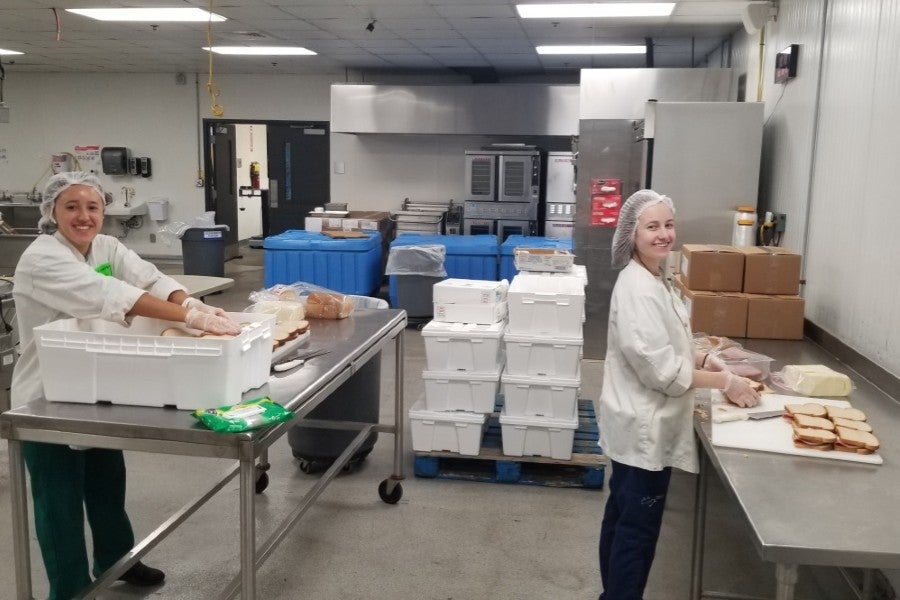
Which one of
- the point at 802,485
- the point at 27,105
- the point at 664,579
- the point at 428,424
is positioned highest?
the point at 27,105

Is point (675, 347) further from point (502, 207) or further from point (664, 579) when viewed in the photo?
point (502, 207)

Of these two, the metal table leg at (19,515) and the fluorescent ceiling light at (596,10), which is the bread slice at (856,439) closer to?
the metal table leg at (19,515)

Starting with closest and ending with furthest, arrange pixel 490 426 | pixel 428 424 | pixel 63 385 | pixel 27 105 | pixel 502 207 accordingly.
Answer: pixel 63 385 < pixel 428 424 < pixel 490 426 < pixel 502 207 < pixel 27 105

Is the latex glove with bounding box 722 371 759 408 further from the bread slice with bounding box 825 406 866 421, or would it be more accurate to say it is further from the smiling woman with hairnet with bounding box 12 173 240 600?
the smiling woman with hairnet with bounding box 12 173 240 600

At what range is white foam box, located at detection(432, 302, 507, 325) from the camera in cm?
390

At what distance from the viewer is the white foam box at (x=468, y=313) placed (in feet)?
12.8

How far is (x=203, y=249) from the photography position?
891cm

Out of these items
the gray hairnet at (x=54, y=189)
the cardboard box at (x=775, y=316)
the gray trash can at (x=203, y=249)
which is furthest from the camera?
the gray trash can at (x=203, y=249)

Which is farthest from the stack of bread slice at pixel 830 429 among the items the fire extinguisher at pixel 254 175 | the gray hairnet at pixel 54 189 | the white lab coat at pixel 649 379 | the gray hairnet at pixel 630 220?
the fire extinguisher at pixel 254 175

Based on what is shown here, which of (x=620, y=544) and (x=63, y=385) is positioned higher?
(x=63, y=385)

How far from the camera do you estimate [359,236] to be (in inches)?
307

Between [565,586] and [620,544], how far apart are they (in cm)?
70

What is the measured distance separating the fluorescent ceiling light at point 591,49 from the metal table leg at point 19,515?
23.0 ft

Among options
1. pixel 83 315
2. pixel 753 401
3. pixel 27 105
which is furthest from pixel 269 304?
pixel 27 105
